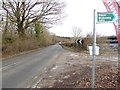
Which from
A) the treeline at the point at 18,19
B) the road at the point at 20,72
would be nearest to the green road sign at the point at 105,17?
the road at the point at 20,72

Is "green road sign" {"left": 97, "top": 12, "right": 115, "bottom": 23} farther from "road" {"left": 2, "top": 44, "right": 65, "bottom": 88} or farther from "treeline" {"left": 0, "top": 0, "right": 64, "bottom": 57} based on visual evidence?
"treeline" {"left": 0, "top": 0, "right": 64, "bottom": 57}

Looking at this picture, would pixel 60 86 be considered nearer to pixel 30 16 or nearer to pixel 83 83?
pixel 83 83

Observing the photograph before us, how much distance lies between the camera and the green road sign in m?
2.84

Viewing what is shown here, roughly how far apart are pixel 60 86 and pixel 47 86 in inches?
20.5

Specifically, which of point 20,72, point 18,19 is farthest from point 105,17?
point 18,19

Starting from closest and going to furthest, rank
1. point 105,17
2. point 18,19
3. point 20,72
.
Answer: point 105,17
point 20,72
point 18,19

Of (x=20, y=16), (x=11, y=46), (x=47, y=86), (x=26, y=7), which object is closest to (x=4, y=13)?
(x=20, y=16)

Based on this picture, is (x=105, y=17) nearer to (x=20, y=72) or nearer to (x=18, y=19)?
(x=20, y=72)

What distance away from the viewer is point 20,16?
63.0ft

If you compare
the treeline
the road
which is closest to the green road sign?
the road

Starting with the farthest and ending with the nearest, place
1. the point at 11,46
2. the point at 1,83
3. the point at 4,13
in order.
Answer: the point at 4,13 → the point at 11,46 → the point at 1,83

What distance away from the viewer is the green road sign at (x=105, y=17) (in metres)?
2.84

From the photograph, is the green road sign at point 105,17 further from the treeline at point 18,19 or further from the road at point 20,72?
the treeline at point 18,19

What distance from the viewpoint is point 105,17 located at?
2.88 metres
